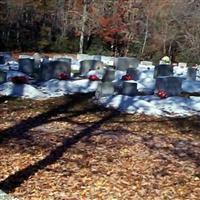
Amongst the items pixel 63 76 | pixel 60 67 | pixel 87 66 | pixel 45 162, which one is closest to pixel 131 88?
pixel 63 76

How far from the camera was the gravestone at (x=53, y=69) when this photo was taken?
18234 mm

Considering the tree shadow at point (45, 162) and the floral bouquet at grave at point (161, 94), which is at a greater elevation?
the floral bouquet at grave at point (161, 94)

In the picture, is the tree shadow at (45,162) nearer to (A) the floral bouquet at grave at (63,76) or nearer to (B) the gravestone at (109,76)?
(A) the floral bouquet at grave at (63,76)

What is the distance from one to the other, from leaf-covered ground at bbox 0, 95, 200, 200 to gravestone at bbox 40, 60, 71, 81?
542 centimetres

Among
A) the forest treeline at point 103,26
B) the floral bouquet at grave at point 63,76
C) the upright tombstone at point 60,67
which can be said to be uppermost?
the forest treeline at point 103,26

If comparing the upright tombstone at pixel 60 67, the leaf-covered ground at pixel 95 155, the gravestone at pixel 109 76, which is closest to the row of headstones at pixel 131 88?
the gravestone at pixel 109 76

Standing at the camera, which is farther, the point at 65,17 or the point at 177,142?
the point at 65,17

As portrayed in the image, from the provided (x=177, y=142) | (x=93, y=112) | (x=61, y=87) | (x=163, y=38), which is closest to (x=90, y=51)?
(x=163, y=38)

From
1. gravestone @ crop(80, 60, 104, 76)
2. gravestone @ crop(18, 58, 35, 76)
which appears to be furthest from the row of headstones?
gravestone @ crop(18, 58, 35, 76)

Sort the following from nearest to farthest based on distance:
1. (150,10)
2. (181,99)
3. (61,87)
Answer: (181,99) < (61,87) < (150,10)

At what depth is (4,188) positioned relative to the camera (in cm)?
699

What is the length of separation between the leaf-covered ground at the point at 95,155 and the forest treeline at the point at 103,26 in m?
24.1

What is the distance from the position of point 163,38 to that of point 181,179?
96.5 ft

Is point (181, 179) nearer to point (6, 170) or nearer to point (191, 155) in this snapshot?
point (191, 155)
